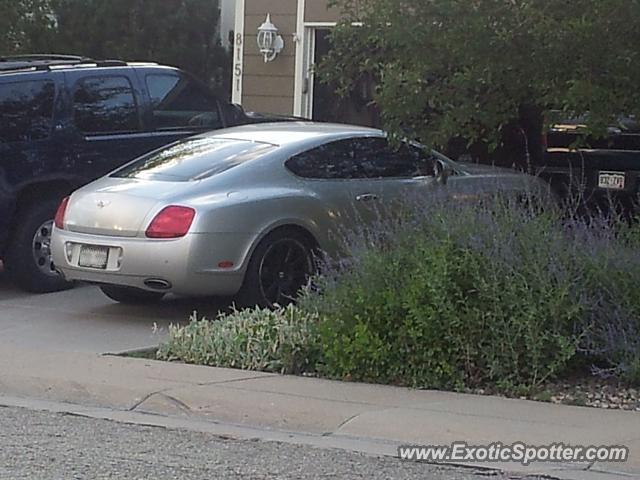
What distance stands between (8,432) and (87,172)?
527cm

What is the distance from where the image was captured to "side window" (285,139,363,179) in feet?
36.8

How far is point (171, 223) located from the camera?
1026cm

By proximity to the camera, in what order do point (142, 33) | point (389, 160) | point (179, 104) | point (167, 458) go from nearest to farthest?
1. point (167, 458)
2. point (389, 160)
3. point (179, 104)
4. point (142, 33)

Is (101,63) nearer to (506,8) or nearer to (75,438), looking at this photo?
(506,8)

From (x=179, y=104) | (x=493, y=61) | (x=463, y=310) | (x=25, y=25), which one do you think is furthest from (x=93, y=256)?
(x=25, y=25)

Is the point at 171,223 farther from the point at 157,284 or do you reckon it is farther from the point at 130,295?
the point at 130,295

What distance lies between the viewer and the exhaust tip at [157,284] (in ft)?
33.7

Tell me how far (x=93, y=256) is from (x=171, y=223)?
81 cm

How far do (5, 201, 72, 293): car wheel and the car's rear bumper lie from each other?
67.1 inches

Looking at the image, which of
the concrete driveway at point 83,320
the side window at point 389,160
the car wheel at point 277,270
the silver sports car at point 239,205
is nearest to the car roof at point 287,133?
the silver sports car at point 239,205

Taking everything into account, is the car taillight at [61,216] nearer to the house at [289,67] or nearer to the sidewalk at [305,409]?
the sidewalk at [305,409]

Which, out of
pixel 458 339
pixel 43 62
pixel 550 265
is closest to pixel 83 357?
pixel 458 339

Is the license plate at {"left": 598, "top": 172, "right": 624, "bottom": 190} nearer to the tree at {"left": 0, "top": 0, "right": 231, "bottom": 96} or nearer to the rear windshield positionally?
the rear windshield

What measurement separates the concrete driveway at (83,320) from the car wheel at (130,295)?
0.26 ft
